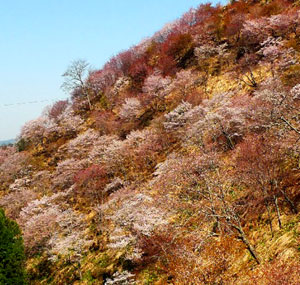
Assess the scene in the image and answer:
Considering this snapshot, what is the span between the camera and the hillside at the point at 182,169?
12.9 metres

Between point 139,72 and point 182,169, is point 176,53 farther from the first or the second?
point 182,169

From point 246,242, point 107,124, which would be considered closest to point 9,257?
point 246,242

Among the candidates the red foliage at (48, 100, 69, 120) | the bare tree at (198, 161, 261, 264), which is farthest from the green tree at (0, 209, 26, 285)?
the red foliage at (48, 100, 69, 120)

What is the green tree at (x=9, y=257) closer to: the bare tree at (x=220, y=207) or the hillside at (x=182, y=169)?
the hillside at (x=182, y=169)

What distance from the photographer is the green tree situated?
16156 millimetres

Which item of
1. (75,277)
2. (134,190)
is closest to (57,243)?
(75,277)

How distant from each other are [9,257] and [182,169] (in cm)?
1446

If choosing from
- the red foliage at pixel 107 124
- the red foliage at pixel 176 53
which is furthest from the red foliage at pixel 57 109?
the red foliage at pixel 176 53

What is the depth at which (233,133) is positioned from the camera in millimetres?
22281

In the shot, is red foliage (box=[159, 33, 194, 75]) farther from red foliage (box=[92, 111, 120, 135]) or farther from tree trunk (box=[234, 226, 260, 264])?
tree trunk (box=[234, 226, 260, 264])

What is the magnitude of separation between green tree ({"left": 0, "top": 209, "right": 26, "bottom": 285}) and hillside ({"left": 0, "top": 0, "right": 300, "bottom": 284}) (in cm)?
386

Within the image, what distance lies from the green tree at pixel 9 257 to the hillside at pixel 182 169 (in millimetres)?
3855

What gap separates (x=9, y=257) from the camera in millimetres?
16734

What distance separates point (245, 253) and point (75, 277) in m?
15.5
